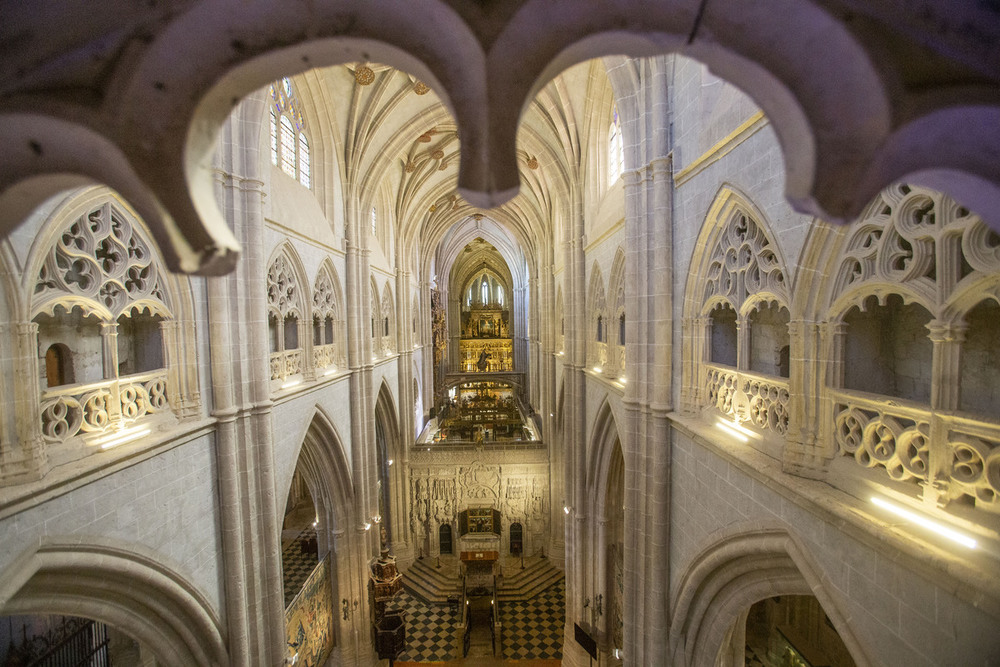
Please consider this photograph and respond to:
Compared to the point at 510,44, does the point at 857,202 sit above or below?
below

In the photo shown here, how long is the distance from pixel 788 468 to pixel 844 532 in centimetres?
65

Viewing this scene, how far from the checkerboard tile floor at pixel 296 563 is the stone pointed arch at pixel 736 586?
31.6 ft

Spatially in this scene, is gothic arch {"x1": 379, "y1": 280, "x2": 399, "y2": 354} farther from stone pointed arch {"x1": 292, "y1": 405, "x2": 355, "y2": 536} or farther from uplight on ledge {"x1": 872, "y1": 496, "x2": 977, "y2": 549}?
uplight on ledge {"x1": 872, "y1": 496, "x2": 977, "y2": 549}

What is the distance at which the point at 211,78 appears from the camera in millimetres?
1176

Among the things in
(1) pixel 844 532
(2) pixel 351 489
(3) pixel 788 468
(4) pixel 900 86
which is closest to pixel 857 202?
(4) pixel 900 86

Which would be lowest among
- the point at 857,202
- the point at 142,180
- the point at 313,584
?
the point at 313,584

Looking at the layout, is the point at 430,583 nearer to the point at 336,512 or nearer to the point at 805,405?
the point at 336,512

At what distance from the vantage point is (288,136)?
27.4 feet

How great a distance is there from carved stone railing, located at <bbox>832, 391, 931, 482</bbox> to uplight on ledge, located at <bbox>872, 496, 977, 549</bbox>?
0.18 m

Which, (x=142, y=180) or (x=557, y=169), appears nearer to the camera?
(x=142, y=180)

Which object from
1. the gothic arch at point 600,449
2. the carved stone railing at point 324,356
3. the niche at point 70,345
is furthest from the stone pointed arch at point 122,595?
the gothic arch at point 600,449

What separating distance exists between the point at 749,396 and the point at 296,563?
13.4 meters

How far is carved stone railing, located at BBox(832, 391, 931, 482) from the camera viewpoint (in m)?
2.67

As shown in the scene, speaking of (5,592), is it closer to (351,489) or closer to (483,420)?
(351,489)
